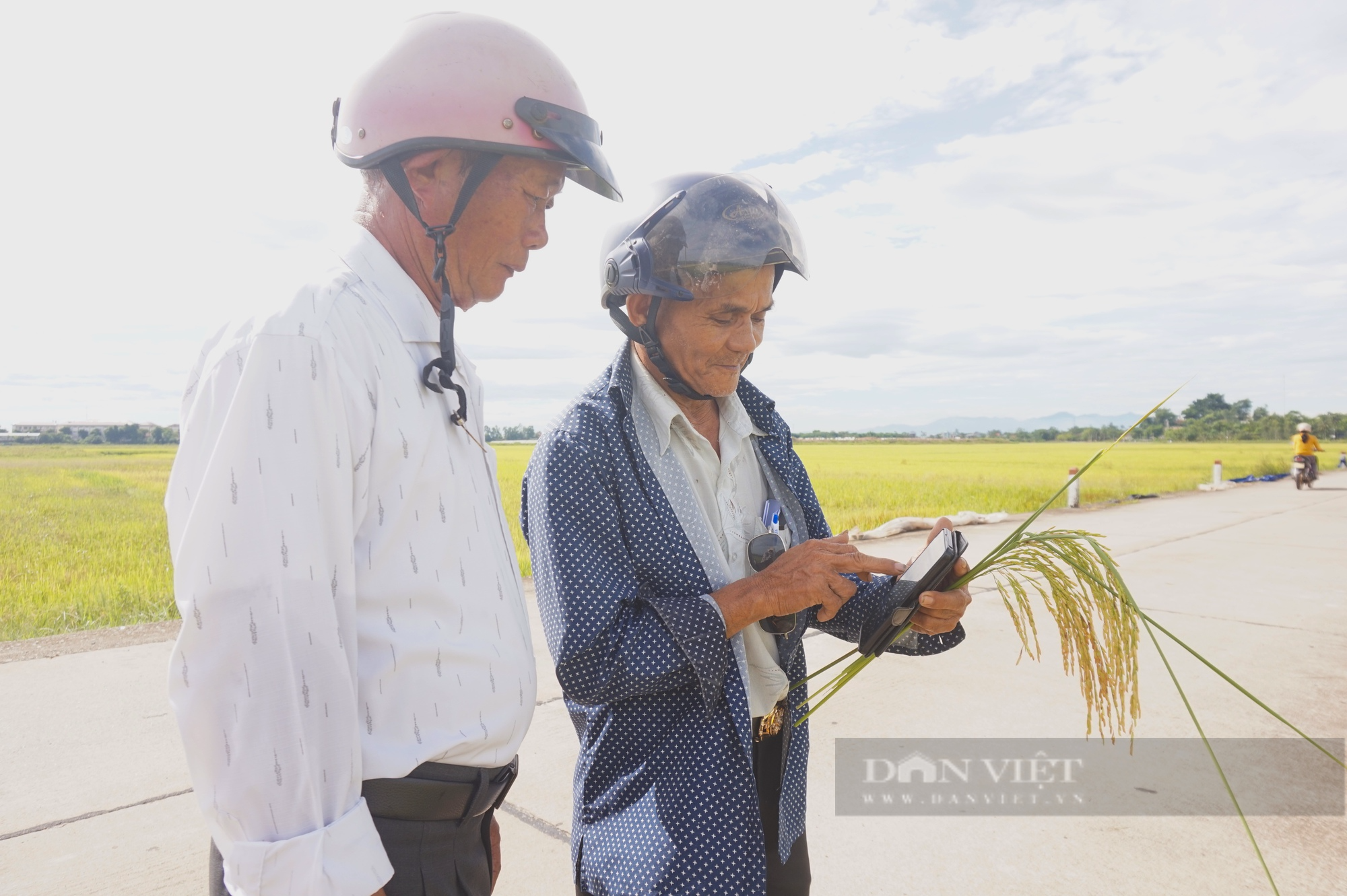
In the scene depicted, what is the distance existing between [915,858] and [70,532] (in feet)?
46.8

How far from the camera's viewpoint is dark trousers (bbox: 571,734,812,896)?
1817 mm

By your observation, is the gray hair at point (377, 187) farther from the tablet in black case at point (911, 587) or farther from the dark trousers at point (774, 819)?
the dark trousers at point (774, 819)

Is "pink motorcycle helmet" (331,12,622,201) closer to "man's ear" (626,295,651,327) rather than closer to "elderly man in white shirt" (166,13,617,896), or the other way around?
"elderly man in white shirt" (166,13,617,896)

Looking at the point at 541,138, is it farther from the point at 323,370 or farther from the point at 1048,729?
the point at 1048,729

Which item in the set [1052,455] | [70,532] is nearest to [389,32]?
[70,532]

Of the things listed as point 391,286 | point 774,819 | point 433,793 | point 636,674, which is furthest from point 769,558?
point 391,286

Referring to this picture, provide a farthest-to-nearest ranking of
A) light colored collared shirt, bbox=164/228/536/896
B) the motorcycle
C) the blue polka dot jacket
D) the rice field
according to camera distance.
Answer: the motorcycle
the rice field
the blue polka dot jacket
light colored collared shirt, bbox=164/228/536/896

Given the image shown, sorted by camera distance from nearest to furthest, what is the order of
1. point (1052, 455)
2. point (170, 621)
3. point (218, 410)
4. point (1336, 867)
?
point (218, 410) → point (1336, 867) → point (170, 621) → point (1052, 455)

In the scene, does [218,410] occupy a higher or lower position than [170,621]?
higher

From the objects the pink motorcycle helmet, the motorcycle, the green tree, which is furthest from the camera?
the green tree

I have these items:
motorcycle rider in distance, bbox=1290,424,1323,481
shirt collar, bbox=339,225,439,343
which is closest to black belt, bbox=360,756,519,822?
shirt collar, bbox=339,225,439,343

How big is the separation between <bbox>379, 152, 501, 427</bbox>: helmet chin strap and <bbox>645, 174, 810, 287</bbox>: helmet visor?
55 cm

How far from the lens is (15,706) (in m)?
3.97

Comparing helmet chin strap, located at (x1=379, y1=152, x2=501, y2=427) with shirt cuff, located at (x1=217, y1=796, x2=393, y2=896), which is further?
helmet chin strap, located at (x1=379, y1=152, x2=501, y2=427)
